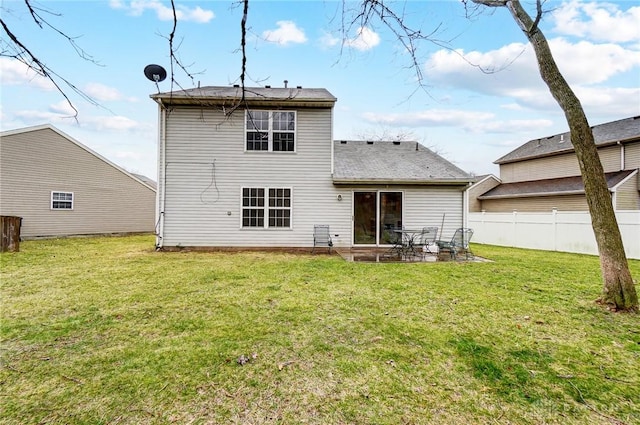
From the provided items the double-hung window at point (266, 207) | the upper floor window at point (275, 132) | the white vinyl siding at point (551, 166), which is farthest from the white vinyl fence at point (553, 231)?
the upper floor window at point (275, 132)

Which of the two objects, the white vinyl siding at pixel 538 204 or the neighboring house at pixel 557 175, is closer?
the neighboring house at pixel 557 175

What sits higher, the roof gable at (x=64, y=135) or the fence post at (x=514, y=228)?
the roof gable at (x=64, y=135)

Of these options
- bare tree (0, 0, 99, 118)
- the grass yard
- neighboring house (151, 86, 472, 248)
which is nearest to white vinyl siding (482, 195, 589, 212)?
neighboring house (151, 86, 472, 248)

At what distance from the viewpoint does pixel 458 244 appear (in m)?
10.7

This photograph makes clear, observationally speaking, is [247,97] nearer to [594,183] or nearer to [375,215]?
[375,215]

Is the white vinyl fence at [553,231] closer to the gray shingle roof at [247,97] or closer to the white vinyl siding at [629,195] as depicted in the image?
the white vinyl siding at [629,195]

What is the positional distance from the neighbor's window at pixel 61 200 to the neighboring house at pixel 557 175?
76.9ft

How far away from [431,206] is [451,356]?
858 cm

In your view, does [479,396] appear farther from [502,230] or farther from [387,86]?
[502,230]

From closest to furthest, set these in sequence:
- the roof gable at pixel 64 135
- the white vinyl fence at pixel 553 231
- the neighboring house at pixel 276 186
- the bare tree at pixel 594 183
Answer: the bare tree at pixel 594 183 → the white vinyl fence at pixel 553 231 → the neighboring house at pixel 276 186 → the roof gable at pixel 64 135

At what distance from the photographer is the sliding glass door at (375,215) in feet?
37.1

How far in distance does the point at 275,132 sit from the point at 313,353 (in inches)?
356

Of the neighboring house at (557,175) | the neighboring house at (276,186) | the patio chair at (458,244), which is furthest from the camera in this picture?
the neighboring house at (557,175)

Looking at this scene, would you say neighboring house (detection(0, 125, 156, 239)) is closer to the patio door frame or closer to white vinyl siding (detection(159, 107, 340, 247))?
white vinyl siding (detection(159, 107, 340, 247))
